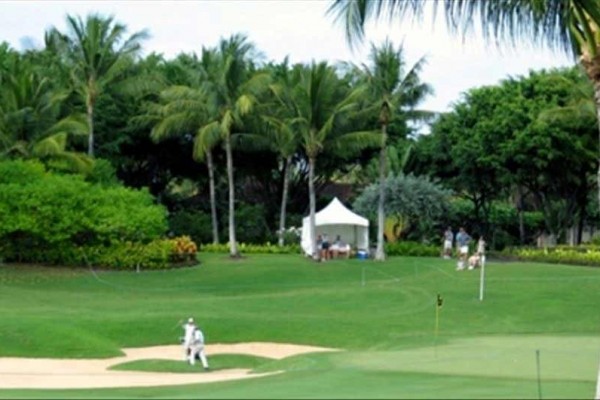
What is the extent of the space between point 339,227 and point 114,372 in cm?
3820

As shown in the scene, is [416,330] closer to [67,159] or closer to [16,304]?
[16,304]

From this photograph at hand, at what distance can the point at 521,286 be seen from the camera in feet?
158

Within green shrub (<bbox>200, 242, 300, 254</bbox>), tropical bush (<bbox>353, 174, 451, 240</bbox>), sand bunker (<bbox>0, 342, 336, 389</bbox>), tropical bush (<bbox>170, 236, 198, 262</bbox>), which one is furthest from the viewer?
tropical bush (<bbox>353, 174, 451, 240</bbox>)

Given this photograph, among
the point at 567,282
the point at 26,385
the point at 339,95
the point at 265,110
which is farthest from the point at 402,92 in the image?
the point at 26,385

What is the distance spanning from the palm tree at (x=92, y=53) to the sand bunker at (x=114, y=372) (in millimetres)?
30739

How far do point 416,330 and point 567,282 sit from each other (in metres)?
11.9

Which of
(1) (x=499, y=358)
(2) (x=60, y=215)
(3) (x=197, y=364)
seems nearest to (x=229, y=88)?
(2) (x=60, y=215)

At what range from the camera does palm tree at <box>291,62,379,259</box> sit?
62.6 metres

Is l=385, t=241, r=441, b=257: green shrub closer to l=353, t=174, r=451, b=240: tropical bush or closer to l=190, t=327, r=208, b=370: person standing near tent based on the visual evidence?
l=353, t=174, r=451, b=240: tropical bush

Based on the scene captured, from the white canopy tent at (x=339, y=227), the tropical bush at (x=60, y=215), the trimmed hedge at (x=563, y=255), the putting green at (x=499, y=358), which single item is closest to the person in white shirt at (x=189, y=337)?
the putting green at (x=499, y=358)

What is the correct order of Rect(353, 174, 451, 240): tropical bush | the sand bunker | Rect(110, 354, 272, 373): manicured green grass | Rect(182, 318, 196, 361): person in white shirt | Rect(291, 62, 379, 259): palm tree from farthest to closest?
Rect(353, 174, 451, 240): tropical bush, Rect(291, 62, 379, 259): palm tree, Rect(110, 354, 272, 373): manicured green grass, Rect(182, 318, 196, 361): person in white shirt, the sand bunker

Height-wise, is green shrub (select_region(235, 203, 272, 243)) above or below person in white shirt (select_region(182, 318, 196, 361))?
above

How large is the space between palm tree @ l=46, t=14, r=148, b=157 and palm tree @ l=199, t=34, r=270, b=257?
5.14 metres

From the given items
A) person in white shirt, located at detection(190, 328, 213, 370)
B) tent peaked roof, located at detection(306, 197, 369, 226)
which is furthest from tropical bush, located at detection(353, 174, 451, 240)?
person in white shirt, located at detection(190, 328, 213, 370)
